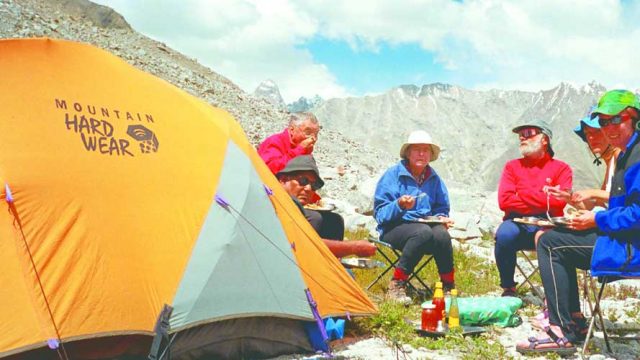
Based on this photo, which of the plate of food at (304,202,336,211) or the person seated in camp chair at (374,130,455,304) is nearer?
the plate of food at (304,202,336,211)

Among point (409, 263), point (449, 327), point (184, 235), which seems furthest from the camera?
point (409, 263)

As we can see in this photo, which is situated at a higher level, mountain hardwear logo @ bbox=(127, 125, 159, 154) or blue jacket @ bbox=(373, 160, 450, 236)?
mountain hardwear logo @ bbox=(127, 125, 159, 154)

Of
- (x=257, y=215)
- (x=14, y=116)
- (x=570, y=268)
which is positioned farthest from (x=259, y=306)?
(x=570, y=268)

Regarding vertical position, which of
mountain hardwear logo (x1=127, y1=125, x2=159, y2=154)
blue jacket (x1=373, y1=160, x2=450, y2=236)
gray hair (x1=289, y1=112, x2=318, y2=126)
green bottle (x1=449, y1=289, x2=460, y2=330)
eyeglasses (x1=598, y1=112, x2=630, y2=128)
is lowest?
green bottle (x1=449, y1=289, x2=460, y2=330)

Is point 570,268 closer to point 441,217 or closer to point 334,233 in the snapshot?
point 441,217

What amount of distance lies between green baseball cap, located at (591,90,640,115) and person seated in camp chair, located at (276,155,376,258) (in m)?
2.49

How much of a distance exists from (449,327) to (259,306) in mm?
1944

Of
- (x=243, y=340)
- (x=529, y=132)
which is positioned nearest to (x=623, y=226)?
(x=529, y=132)

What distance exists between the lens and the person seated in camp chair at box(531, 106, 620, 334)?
4.99m

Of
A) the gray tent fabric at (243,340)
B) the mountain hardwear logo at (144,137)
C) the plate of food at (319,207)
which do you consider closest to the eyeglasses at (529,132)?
the plate of food at (319,207)

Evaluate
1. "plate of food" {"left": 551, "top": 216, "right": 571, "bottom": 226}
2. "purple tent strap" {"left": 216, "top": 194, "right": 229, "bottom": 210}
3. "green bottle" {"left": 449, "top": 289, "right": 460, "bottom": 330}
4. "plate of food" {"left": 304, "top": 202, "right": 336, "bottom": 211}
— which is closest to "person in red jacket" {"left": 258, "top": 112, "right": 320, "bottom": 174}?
"plate of food" {"left": 304, "top": 202, "right": 336, "bottom": 211}

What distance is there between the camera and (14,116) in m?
3.93

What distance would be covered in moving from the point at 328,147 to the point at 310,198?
2482 centimetres

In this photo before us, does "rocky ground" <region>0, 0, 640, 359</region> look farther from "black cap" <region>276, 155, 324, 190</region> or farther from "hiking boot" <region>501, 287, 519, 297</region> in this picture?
"black cap" <region>276, 155, 324, 190</region>
